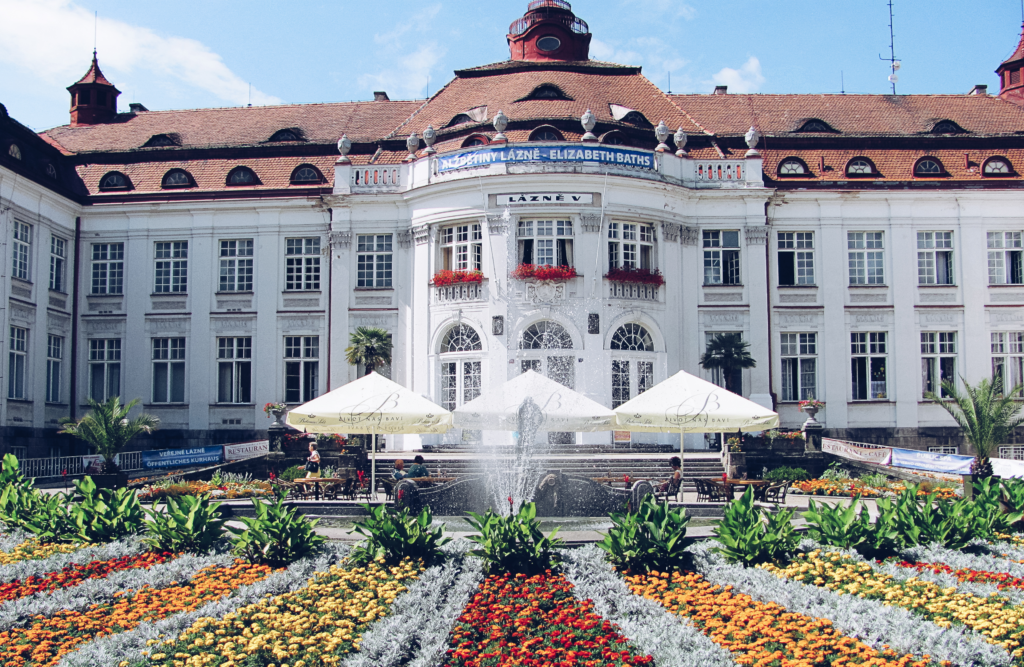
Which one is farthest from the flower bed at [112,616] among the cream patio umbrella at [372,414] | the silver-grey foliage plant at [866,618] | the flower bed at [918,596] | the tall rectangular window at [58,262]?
the tall rectangular window at [58,262]

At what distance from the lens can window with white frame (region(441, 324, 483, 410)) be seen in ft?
97.8

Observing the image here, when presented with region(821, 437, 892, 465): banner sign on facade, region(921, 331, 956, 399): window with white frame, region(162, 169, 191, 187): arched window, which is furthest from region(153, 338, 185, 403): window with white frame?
region(921, 331, 956, 399): window with white frame

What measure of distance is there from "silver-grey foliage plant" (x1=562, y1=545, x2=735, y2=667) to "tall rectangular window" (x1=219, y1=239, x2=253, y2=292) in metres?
24.6

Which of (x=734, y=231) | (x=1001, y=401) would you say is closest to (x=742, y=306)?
(x=734, y=231)

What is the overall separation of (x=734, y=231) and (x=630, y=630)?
82.1 feet

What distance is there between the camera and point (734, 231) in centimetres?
3206

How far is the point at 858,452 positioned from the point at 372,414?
14885mm

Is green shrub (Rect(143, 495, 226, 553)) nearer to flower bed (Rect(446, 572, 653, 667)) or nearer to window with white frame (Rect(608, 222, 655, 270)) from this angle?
flower bed (Rect(446, 572, 653, 667))

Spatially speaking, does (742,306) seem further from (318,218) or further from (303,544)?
(303,544)

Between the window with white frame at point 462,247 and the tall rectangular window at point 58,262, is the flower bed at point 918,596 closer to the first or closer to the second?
the window with white frame at point 462,247

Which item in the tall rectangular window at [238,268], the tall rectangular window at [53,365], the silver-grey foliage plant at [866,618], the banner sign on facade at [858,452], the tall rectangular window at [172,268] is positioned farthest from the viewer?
the tall rectangular window at [172,268]

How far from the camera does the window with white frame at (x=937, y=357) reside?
106 feet

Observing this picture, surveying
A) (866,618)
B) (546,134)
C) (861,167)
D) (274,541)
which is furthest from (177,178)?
(866,618)

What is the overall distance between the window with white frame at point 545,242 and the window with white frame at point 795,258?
8.38 metres
